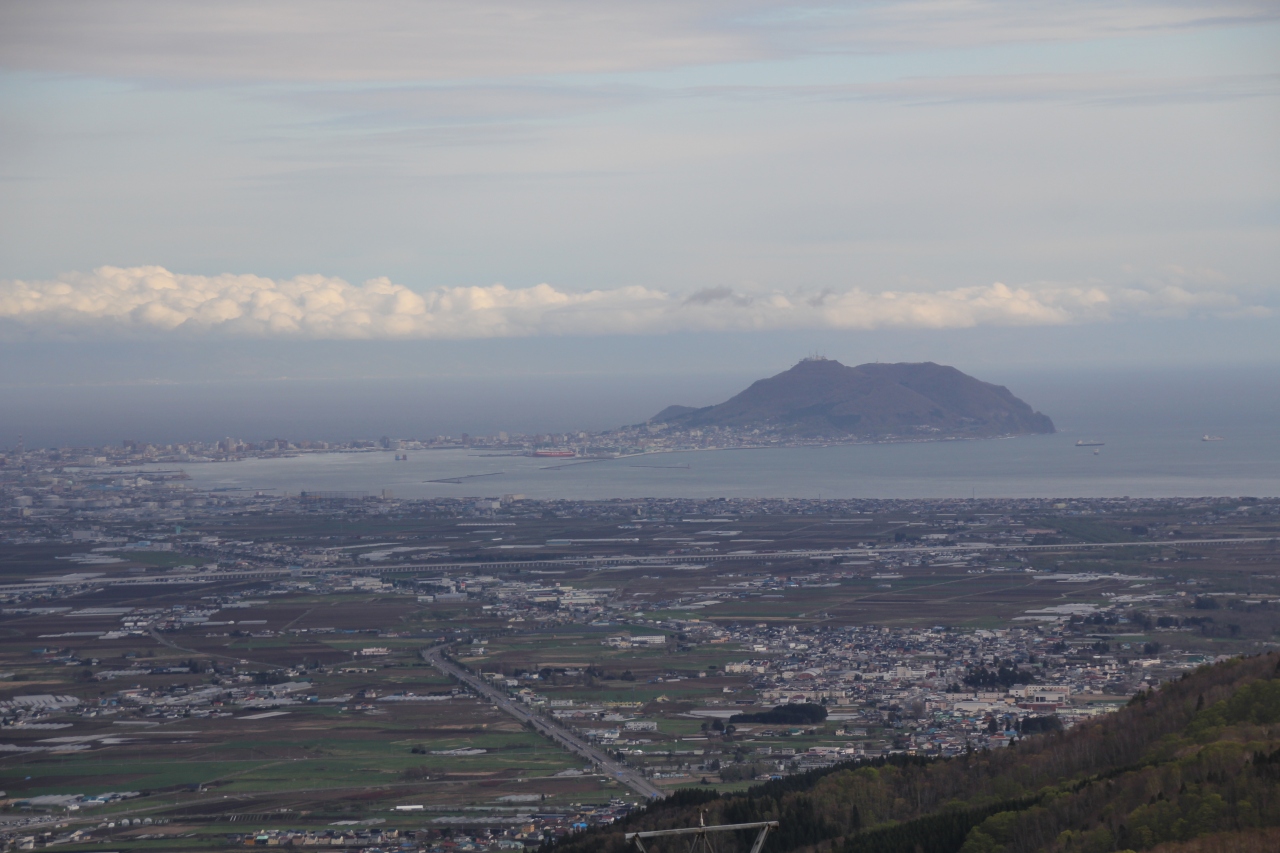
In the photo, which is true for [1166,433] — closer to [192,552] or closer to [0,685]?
[192,552]

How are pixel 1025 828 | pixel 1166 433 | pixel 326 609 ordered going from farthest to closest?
1. pixel 1166 433
2. pixel 326 609
3. pixel 1025 828

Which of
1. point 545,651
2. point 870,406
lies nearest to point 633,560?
point 545,651

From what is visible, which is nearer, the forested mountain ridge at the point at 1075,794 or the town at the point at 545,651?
the forested mountain ridge at the point at 1075,794

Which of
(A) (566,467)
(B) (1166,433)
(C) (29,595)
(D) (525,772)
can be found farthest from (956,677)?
(B) (1166,433)

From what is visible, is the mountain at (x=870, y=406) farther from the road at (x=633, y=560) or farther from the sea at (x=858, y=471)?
the road at (x=633, y=560)

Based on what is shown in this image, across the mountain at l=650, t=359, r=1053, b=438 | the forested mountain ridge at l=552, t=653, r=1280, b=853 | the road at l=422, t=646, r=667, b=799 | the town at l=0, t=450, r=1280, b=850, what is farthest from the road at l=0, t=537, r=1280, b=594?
the mountain at l=650, t=359, r=1053, b=438

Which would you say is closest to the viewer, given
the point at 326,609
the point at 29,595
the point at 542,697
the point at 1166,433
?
the point at 542,697

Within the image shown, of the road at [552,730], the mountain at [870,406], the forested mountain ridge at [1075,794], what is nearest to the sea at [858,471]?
the mountain at [870,406]
